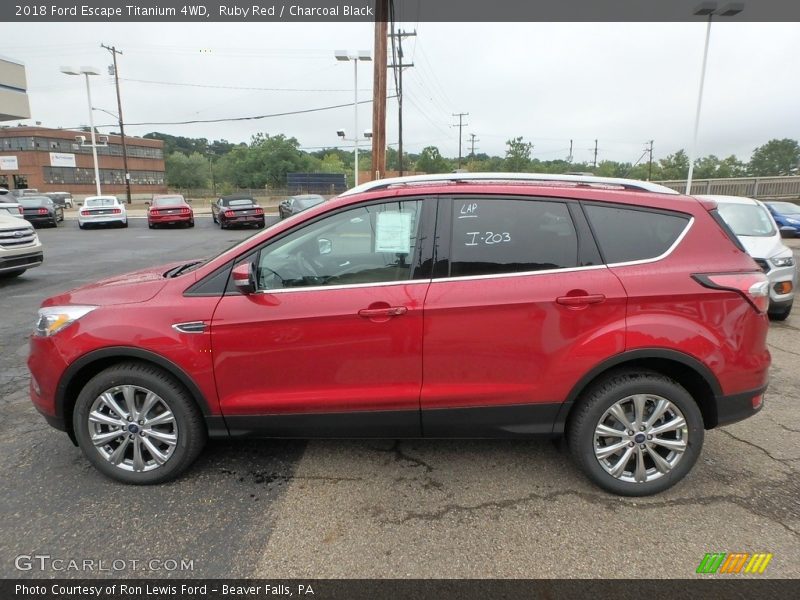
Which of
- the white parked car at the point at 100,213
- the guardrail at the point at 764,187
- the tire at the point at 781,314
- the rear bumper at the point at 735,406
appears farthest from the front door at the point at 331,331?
the guardrail at the point at 764,187

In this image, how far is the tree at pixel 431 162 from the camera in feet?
233

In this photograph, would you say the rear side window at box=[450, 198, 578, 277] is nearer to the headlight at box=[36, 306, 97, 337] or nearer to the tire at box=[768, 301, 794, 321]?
the headlight at box=[36, 306, 97, 337]

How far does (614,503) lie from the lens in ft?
9.32

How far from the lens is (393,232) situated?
9.66 feet

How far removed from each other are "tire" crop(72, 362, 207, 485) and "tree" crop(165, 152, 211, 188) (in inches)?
3705

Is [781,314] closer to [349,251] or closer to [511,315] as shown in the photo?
[511,315]

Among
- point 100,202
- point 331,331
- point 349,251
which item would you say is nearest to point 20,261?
point 349,251

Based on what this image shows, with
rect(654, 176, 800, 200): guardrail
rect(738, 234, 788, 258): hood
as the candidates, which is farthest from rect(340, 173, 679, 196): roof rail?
rect(654, 176, 800, 200): guardrail

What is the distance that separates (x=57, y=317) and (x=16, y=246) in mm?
7578

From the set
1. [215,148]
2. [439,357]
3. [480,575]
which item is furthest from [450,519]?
Answer: [215,148]

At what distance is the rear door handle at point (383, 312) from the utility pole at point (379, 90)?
10834mm

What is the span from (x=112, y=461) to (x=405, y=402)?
1781 mm

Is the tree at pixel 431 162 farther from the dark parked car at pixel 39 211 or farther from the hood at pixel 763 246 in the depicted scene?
the hood at pixel 763 246

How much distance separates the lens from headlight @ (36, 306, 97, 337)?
2.93m
